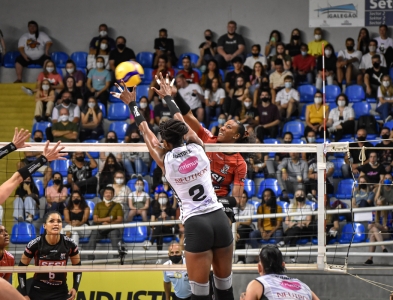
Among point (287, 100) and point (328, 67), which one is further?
point (328, 67)

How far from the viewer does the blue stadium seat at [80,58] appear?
2032cm

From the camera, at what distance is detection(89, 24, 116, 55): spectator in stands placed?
19766 mm

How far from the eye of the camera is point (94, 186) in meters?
14.5

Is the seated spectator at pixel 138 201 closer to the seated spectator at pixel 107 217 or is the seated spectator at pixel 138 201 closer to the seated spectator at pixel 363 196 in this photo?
the seated spectator at pixel 107 217

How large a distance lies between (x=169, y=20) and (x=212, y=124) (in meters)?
5.69

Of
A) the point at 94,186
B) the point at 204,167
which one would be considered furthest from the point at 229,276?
the point at 94,186

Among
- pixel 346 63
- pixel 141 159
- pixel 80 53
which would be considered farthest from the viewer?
pixel 80 53

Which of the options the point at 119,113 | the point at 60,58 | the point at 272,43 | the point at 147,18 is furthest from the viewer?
the point at 147,18

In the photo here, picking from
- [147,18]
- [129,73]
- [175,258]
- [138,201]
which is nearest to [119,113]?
[147,18]

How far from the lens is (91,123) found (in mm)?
17188

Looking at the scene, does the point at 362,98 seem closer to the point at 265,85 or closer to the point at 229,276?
the point at 265,85

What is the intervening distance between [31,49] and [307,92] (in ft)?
28.1

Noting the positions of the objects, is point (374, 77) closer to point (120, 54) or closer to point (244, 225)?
point (244, 225)

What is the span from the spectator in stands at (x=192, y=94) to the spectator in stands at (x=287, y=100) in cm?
206
